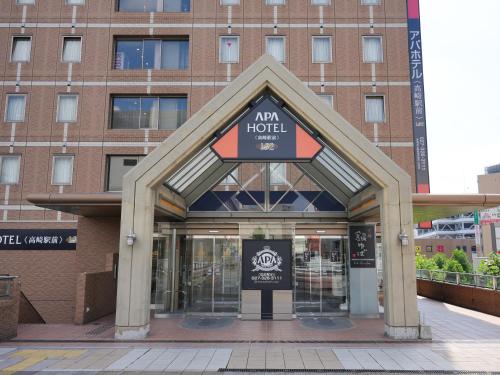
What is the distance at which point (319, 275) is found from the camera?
15898mm

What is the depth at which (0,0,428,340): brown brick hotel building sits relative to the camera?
77.5 ft

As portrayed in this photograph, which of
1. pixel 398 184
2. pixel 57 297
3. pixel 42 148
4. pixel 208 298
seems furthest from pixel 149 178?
pixel 42 148

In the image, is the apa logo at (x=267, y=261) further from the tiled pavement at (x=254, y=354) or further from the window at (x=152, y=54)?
the window at (x=152, y=54)

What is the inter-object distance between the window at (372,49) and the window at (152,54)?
35.1 ft

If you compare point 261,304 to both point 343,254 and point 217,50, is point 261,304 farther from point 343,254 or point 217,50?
point 217,50

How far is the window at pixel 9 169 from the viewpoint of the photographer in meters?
23.6

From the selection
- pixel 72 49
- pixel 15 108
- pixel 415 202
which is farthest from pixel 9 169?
pixel 415 202

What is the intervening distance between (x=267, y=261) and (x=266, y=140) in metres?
5.11

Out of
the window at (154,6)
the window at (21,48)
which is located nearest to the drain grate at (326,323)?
the window at (154,6)

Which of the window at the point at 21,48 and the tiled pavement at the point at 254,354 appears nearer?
the tiled pavement at the point at 254,354

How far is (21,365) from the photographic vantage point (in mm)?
9328

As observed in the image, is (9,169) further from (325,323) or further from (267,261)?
(325,323)

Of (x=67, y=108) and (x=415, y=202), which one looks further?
(x=67, y=108)

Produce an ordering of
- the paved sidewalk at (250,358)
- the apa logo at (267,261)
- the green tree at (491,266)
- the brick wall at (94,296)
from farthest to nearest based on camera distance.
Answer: the green tree at (491,266) < the apa logo at (267,261) < the brick wall at (94,296) < the paved sidewalk at (250,358)
